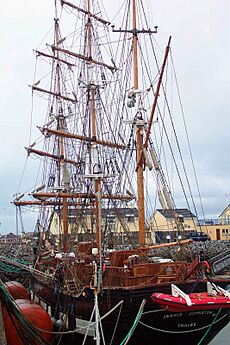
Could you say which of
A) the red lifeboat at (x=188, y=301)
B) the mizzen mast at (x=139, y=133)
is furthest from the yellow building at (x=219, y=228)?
the red lifeboat at (x=188, y=301)

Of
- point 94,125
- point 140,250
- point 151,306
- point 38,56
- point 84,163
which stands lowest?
point 151,306

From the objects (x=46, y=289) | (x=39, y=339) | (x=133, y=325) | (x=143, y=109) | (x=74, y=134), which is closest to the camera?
(x=39, y=339)

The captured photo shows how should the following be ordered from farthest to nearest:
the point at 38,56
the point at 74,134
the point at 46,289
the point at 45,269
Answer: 1. the point at 38,56
2. the point at 74,134
3. the point at 45,269
4. the point at 46,289

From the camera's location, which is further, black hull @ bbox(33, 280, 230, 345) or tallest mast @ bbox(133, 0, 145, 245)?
tallest mast @ bbox(133, 0, 145, 245)

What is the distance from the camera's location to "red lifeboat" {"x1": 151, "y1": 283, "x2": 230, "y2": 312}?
16.2 meters

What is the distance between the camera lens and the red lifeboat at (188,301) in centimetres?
1619

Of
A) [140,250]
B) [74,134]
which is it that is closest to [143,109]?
[140,250]

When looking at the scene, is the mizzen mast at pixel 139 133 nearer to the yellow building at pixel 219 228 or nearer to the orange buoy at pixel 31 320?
the orange buoy at pixel 31 320

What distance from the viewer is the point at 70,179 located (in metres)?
40.3

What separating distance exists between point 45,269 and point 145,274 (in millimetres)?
12641

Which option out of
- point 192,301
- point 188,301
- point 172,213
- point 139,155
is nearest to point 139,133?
point 139,155

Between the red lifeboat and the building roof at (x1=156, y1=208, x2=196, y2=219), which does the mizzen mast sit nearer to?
the building roof at (x1=156, y1=208, x2=196, y2=219)

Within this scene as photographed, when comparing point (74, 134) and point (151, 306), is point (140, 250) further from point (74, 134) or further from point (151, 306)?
point (74, 134)

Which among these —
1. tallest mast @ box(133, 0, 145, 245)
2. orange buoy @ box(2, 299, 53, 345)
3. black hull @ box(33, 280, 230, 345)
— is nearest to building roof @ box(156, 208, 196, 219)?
tallest mast @ box(133, 0, 145, 245)
